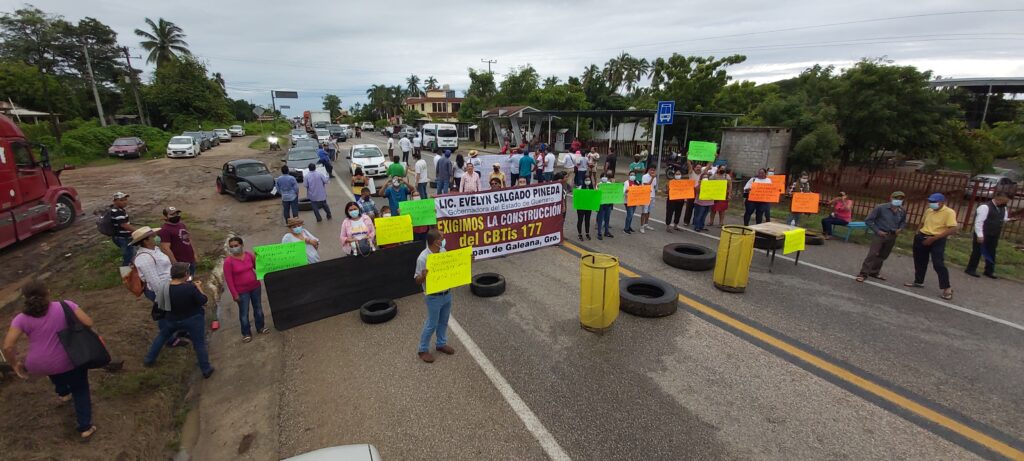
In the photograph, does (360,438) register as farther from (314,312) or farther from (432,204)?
(432,204)

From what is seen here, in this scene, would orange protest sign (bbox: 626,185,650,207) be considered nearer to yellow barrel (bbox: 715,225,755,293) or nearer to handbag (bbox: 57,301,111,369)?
yellow barrel (bbox: 715,225,755,293)

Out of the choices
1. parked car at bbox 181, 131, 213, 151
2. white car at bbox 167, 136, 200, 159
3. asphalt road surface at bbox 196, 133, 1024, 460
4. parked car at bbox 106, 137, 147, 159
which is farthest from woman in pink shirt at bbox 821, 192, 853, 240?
parked car at bbox 181, 131, 213, 151

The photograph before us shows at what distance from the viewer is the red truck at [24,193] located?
10.3 metres

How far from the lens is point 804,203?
11.8 meters

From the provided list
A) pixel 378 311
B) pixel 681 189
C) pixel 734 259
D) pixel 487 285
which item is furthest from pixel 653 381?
pixel 681 189

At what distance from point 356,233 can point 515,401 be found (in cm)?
422

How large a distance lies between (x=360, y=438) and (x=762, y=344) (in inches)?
207

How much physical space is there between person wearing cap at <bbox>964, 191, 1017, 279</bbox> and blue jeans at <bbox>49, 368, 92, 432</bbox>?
45.6 ft

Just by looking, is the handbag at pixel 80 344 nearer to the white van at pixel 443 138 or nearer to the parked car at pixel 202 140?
the white van at pixel 443 138

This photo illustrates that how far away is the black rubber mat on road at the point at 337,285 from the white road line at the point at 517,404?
5.71 feet

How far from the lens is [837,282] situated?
831 cm

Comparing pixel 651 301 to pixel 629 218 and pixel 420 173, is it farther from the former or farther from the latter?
pixel 420 173

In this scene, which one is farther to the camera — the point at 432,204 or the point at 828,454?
the point at 432,204

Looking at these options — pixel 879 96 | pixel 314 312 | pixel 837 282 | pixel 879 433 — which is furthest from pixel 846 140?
pixel 314 312
